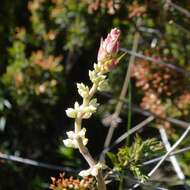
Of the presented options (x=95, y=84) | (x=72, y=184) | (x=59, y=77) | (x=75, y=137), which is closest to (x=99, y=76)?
(x=95, y=84)

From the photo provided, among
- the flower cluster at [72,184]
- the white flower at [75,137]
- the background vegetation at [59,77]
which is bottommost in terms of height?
the white flower at [75,137]

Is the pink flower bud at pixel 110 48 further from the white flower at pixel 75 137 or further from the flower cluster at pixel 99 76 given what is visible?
the white flower at pixel 75 137

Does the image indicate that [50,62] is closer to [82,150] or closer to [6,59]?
[6,59]

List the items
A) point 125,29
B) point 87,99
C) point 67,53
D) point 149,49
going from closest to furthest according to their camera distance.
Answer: point 87,99, point 149,49, point 125,29, point 67,53

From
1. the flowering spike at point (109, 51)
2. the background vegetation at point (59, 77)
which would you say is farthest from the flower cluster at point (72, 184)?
the background vegetation at point (59, 77)

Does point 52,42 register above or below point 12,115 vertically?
above

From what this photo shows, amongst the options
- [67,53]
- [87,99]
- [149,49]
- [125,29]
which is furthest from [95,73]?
[67,53]

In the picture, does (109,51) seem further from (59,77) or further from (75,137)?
(59,77)

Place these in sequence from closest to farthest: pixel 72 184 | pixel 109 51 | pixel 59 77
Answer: pixel 109 51, pixel 72 184, pixel 59 77

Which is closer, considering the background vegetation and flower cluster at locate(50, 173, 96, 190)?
flower cluster at locate(50, 173, 96, 190)

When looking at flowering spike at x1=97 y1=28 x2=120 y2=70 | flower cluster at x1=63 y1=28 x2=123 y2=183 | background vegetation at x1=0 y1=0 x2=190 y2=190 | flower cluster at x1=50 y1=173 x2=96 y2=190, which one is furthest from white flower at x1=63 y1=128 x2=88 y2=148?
background vegetation at x1=0 y1=0 x2=190 y2=190

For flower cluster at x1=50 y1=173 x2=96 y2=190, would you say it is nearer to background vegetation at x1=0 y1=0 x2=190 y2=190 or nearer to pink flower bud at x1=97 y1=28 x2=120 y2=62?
pink flower bud at x1=97 y1=28 x2=120 y2=62
